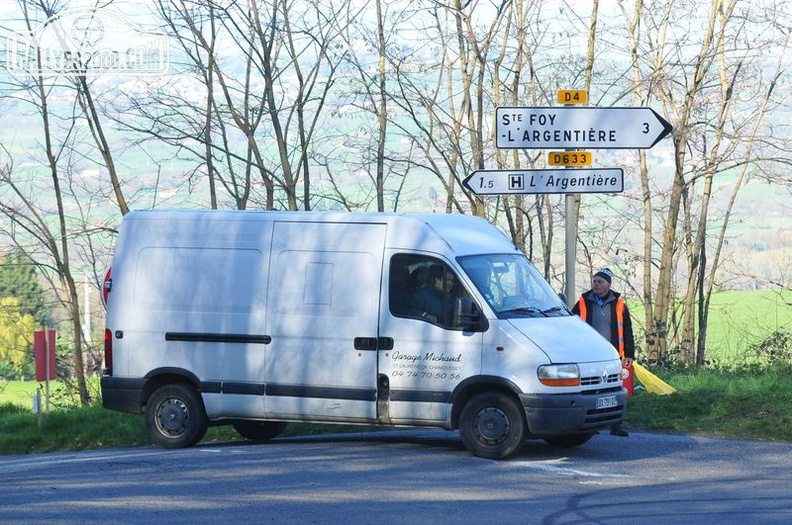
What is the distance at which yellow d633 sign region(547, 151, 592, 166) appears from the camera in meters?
13.9

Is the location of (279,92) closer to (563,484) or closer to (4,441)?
(4,441)

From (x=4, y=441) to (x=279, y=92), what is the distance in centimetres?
1234

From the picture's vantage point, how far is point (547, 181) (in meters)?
13.7

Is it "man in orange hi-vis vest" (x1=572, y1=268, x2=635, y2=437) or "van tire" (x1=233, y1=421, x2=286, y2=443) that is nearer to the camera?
"man in orange hi-vis vest" (x1=572, y1=268, x2=635, y2=437)

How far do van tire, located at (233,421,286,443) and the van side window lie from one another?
8.92 ft

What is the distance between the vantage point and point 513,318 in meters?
11.2

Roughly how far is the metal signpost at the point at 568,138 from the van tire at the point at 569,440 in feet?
7.74

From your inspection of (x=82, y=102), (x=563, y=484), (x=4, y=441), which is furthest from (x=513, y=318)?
(x=82, y=102)

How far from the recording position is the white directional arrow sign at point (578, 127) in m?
13.7

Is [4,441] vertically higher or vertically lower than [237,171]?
lower

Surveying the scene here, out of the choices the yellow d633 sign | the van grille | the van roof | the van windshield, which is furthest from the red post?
the van grille

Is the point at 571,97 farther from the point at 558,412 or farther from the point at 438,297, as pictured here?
the point at 558,412

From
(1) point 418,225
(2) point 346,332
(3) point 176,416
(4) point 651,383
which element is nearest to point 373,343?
(2) point 346,332

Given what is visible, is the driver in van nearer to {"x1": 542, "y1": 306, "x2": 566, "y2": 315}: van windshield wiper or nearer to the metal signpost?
{"x1": 542, "y1": 306, "x2": 566, "y2": 315}: van windshield wiper
